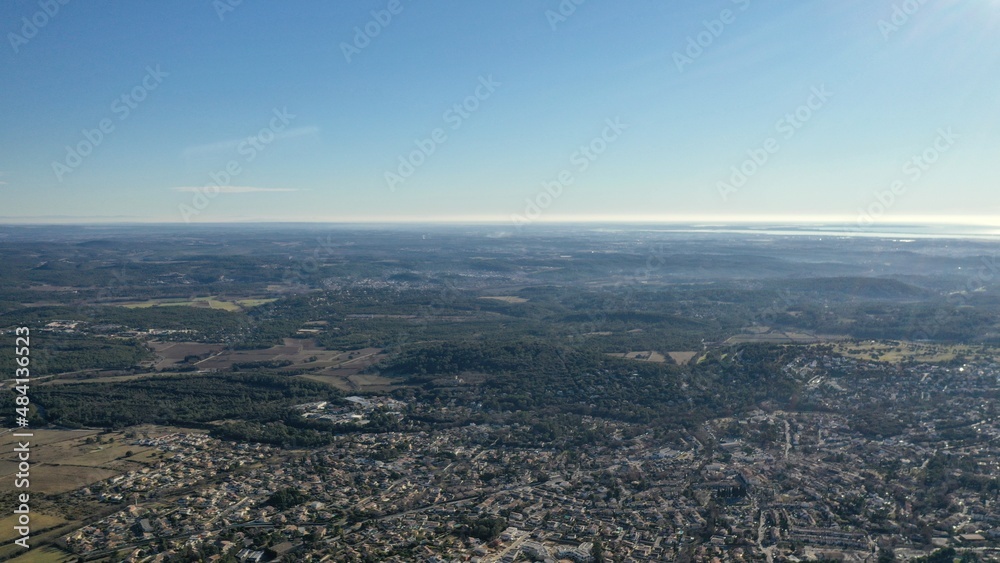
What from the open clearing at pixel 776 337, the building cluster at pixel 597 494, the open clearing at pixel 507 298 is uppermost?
the open clearing at pixel 507 298

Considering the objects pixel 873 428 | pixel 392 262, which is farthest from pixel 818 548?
pixel 392 262

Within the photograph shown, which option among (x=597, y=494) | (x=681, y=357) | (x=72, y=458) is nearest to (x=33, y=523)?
(x=72, y=458)

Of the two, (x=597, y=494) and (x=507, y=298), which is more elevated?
(x=507, y=298)

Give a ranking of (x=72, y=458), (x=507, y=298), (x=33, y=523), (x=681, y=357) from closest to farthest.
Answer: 1. (x=33, y=523)
2. (x=72, y=458)
3. (x=681, y=357)
4. (x=507, y=298)

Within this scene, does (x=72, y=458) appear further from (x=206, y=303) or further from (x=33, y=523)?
(x=206, y=303)

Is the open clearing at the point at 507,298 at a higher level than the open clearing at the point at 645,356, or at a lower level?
higher

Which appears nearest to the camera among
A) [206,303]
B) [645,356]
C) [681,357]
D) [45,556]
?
[45,556]

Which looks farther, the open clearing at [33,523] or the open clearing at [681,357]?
the open clearing at [681,357]

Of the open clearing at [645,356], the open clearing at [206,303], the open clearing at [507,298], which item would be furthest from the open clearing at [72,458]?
the open clearing at [507,298]

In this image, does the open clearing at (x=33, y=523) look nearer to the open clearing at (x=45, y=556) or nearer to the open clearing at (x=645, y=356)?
the open clearing at (x=45, y=556)

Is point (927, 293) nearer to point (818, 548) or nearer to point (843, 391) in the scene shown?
point (843, 391)

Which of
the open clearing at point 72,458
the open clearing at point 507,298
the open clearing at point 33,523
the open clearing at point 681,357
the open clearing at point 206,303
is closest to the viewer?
the open clearing at point 33,523

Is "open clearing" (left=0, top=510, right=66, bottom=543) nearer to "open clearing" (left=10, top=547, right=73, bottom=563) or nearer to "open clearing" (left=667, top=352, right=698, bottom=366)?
"open clearing" (left=10, top=547, right=73, bottom=563)
